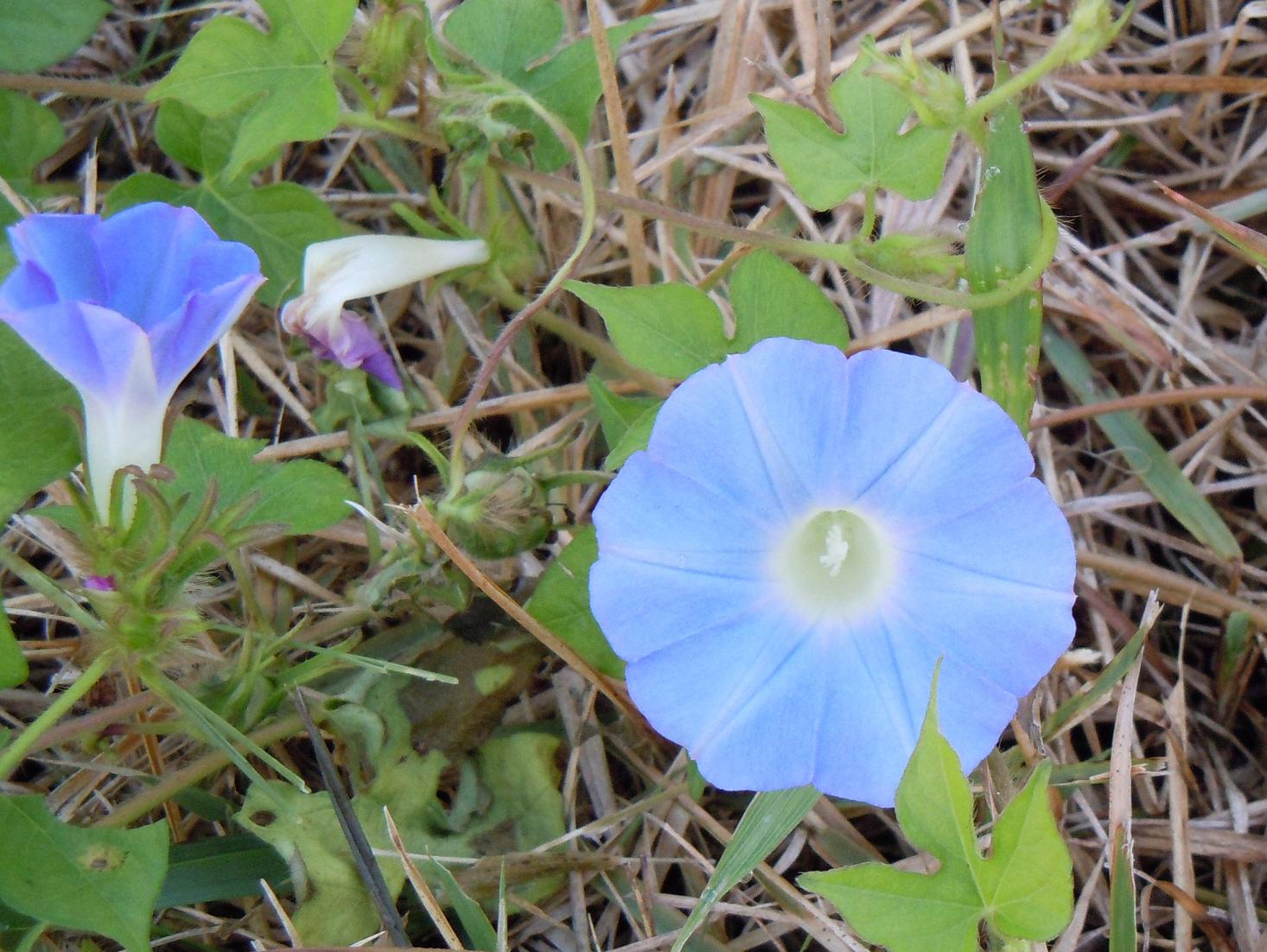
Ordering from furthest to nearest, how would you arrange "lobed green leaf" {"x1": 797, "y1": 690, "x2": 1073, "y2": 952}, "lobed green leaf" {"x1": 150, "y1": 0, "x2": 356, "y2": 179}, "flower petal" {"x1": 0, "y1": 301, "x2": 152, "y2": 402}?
"lobed green leaf" {"x1": 150, "y1": 0, "x2": 356, "y2": 179} → "flower petal" {"x1": 0, "y1": 301, "x2": 152, "y2": 402} → "lobed green leaf" {"x1": 797, "y1": 690, "x2": 1073, "y2": 952}

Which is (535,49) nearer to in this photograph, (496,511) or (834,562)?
(496,511)

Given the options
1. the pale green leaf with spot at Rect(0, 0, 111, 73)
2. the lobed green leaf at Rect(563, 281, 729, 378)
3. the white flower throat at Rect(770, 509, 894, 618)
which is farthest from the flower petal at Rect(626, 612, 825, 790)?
the pale green leaf with spot at Rect(0, 0, 111, 73)

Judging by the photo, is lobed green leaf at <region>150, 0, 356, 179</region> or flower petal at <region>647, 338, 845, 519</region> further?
lobed green leaf at <region>150, 0, 356, 179</region>

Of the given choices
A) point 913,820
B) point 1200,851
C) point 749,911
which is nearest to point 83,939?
point 749,911

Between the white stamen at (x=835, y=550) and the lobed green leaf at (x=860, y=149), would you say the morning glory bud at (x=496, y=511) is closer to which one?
the white stamen at (x=835, y=550)

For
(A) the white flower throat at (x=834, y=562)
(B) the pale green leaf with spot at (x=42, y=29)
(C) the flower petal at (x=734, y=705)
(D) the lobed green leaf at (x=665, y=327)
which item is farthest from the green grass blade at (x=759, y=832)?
(B) the pale green leaf with spot at (x=42, y=29)

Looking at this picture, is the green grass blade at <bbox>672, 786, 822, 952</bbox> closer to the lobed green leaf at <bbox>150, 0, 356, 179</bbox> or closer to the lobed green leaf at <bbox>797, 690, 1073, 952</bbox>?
the lobed green leaf at <bbox>797, 690, 1073, 952</bbox>

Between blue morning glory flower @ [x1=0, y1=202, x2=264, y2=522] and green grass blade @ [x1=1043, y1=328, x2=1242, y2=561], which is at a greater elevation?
blue morning glory flower @ [x1=0, y1=202, x2=264, y2=522]

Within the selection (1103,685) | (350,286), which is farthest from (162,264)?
(1103,685)

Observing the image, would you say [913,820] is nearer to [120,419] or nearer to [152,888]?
[152,888]
